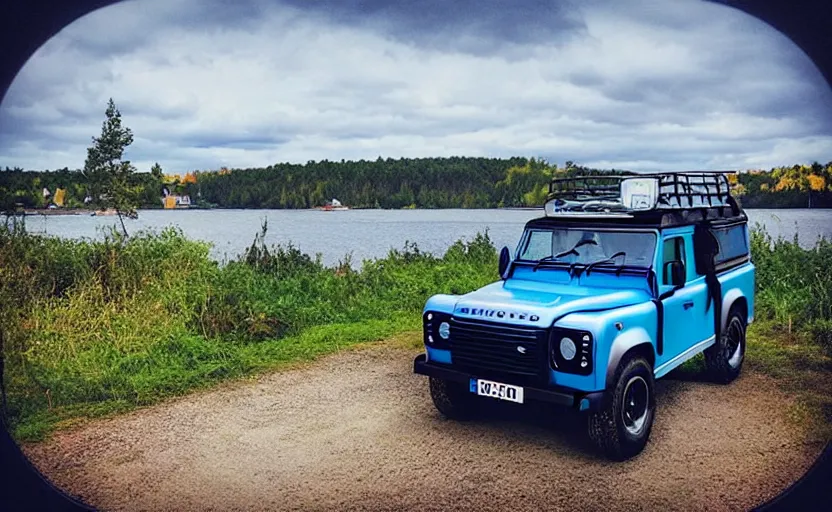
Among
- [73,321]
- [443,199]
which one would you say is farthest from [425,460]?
[73,321]

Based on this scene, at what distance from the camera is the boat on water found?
3996 mm

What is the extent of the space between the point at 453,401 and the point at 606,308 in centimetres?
97

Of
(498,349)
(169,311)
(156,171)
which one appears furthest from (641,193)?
(169,311)

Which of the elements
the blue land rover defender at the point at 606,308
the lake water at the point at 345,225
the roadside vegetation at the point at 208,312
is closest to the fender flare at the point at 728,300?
the blue land rover defender at the point at 606,308

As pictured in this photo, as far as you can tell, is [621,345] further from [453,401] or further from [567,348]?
[453,401]

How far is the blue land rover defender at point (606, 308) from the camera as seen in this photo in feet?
10.8

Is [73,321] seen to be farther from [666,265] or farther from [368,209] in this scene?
[666,265]

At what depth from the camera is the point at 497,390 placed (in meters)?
3.35

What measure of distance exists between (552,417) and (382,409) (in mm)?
962

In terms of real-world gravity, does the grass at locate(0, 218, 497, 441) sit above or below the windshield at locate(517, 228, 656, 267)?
below

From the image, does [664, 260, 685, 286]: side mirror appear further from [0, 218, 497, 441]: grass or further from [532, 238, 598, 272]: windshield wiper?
[0, 218, 497, 441]: grass

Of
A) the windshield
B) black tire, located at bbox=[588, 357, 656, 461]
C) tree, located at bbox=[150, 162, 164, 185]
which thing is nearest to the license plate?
black tire, located at bbox=[588, 357, 656, 461]

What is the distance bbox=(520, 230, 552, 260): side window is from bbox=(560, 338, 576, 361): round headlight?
0.82 meters

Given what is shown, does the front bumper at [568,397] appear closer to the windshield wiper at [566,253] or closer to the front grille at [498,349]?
the front grille at [498,349]
